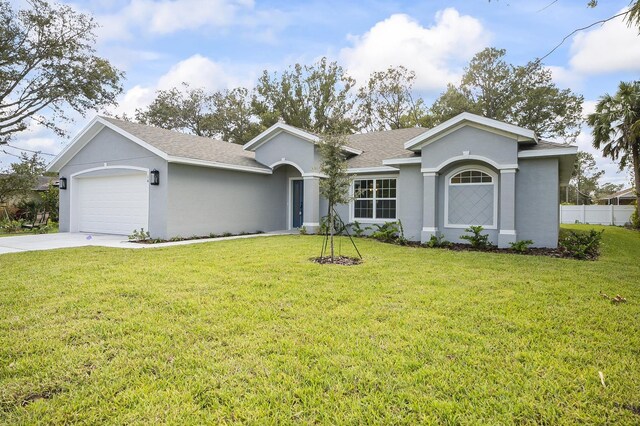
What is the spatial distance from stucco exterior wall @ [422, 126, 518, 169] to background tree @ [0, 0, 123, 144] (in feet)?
78.1

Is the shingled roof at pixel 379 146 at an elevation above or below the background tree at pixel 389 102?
below

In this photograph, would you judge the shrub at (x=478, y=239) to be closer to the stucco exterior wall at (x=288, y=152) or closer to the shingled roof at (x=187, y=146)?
the stucco exterior wall at (x=288, y=152)

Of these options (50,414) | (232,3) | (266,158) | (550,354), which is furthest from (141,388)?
(266,158)

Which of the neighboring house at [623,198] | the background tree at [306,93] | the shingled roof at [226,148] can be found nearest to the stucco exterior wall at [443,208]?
the shingled roof at [226,148]

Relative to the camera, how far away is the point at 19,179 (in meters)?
21.5

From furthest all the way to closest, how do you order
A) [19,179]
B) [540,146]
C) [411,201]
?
1. [19,179]
2. [411,201]
3. [540,146]

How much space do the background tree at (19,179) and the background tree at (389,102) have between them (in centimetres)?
2534

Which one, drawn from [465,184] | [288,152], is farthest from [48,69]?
[465,184]

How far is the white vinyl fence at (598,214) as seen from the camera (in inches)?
1038

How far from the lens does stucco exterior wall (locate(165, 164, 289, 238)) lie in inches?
493

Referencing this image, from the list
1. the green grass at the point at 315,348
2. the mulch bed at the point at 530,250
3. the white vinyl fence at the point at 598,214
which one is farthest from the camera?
the white vinyl fence at the point at 598,214

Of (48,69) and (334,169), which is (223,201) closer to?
(334,169)

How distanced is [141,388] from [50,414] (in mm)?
595

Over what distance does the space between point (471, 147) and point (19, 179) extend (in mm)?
25193
